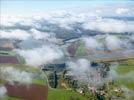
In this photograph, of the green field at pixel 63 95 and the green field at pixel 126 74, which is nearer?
the green field at pixel 63 95

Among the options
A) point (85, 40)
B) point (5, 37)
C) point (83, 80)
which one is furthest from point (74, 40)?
point (5, 37)

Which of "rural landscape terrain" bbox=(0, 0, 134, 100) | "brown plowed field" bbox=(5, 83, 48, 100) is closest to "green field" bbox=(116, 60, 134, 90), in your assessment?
"rural landscape terrain" bbox=(0, 0, 134, 100)

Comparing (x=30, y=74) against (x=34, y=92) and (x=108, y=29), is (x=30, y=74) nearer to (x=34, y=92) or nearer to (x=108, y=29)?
(x=34, y=92)

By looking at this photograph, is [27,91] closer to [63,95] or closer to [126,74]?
[63,95]

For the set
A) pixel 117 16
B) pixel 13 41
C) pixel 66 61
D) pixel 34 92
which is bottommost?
pixel 34 92

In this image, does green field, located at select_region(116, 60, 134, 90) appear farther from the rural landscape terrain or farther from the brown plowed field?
the brown plowed field

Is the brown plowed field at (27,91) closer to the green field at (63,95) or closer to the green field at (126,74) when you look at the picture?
the green field at (63,95)

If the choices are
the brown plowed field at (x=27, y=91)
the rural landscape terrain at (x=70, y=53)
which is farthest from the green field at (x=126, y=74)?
the brown plowed field at (x=27, y=91)

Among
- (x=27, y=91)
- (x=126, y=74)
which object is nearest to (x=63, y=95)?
(x=27, y=91)
